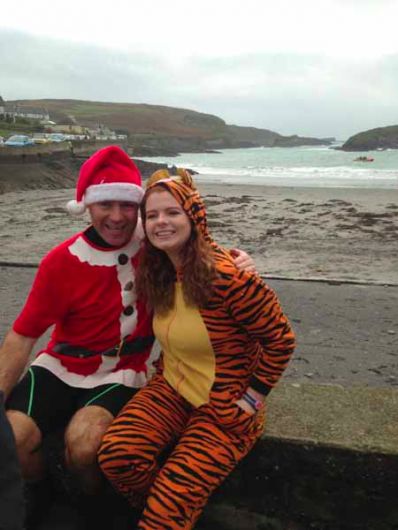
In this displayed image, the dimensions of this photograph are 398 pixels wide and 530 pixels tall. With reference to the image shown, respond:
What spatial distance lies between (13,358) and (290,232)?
8951 millimetres

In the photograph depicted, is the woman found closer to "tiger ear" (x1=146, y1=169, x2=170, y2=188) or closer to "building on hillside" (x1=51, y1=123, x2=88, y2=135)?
"tiger ear" (x1=146, y1=169, x2=170, y2=188)

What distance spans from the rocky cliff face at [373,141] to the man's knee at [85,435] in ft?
356

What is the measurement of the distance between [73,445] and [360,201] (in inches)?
670

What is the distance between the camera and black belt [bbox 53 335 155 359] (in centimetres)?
272

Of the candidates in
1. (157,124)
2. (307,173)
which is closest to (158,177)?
(307,173)

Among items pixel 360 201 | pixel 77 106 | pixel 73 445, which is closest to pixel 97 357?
pixel 73 445

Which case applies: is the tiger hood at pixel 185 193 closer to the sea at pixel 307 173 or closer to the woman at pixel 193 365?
the woman at pixel 193 365

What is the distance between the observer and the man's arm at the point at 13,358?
2598 mm

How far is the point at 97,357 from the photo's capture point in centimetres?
272

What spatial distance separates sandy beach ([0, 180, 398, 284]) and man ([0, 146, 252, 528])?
436 cm

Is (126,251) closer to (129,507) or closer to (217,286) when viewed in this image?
(217,286)

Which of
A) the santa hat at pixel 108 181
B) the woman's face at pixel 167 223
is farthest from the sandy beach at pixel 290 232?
the woman's face at pixel 167 223

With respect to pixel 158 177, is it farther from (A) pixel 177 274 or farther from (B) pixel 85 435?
(B) pixel 85 435

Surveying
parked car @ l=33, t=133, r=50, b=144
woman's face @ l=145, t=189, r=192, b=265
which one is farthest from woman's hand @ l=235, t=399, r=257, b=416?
parked car @ l=33, t=133, r=50, b=144
